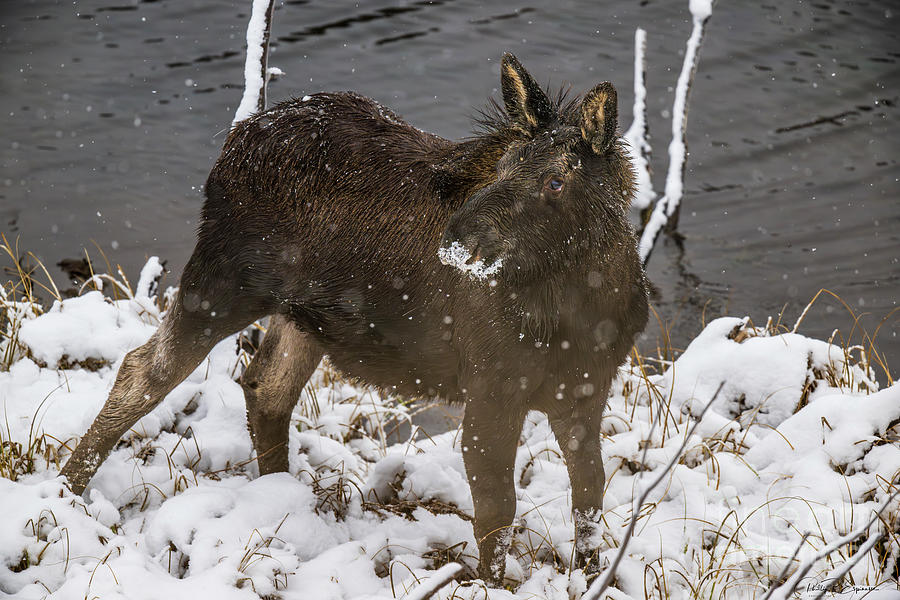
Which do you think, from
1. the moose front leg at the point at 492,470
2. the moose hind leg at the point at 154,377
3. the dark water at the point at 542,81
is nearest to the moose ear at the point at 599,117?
the moose front leg at the point at 492,470

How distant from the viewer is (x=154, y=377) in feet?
14.6

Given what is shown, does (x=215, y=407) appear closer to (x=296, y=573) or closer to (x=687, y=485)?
(x=296, y=573)

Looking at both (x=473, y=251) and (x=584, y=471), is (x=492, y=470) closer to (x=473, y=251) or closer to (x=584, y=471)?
(x=584, y=471)

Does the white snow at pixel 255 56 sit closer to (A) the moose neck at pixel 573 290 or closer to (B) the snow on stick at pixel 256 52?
(B) the snow on stick at pixel 256 52

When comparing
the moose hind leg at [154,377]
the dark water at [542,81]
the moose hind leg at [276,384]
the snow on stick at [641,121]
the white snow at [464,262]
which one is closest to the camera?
the white snow at [464,262]

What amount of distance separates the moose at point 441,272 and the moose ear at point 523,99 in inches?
0.4

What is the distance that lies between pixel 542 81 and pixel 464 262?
8.35m

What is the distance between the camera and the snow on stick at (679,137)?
7184mm

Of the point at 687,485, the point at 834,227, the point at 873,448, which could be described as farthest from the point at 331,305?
the point at 834,227

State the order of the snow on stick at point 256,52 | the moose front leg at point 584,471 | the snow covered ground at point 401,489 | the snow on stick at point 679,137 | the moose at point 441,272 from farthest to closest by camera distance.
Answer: the snow on stick at point 679,137 → the snow on stick at point 256,52 → the moose front leg at point 584,471 → the snow covered ground at point 401,489 → the moose at point 441,272

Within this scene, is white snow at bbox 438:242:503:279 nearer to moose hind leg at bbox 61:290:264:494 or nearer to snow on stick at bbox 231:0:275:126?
moose hind leg at bbox 61:290:264:494

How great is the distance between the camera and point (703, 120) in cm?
1173

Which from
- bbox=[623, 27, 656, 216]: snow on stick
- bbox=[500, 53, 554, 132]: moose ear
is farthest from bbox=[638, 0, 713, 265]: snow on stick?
bbox=[500, 53, 554, 132]: moose ear

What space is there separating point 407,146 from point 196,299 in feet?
4.45
